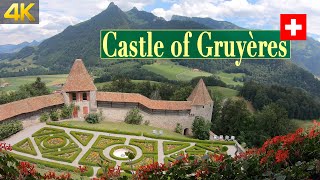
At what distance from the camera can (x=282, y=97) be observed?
77.6m

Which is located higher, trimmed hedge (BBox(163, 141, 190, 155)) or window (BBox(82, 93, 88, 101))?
window (BBox(82, 93, 88, 101))

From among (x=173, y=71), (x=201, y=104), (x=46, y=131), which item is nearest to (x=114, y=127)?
(x=46, y=131)

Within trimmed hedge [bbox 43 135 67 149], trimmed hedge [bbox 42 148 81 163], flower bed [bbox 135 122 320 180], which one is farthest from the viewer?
trimmed hedge [bbox 43 135 67 149]

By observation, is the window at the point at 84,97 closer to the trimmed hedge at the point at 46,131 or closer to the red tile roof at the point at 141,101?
the red tile roof at the point at 141,101

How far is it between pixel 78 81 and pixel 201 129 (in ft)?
53.1

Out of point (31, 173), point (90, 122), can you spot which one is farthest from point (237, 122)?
point (31, 173)

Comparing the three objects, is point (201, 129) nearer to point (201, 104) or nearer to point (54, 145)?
point (201, 104)

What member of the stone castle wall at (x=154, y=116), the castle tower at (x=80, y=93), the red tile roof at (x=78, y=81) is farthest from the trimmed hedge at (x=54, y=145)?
the stone castle wall at (x=154, y=116)

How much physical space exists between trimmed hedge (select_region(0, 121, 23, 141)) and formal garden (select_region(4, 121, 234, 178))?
198 centimetres

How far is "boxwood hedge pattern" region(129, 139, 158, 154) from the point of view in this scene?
91.6 feet

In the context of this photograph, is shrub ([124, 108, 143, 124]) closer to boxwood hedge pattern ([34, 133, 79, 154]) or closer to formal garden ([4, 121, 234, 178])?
formal garden ([4, 121, 234, 178])

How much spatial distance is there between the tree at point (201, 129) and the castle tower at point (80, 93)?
498 inches

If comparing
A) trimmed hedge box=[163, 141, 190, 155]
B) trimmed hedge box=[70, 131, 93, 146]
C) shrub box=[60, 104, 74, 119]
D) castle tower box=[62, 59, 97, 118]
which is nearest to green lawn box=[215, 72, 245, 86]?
castle tower box=[62, 59, 97, 118]

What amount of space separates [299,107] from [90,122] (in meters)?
59.9
